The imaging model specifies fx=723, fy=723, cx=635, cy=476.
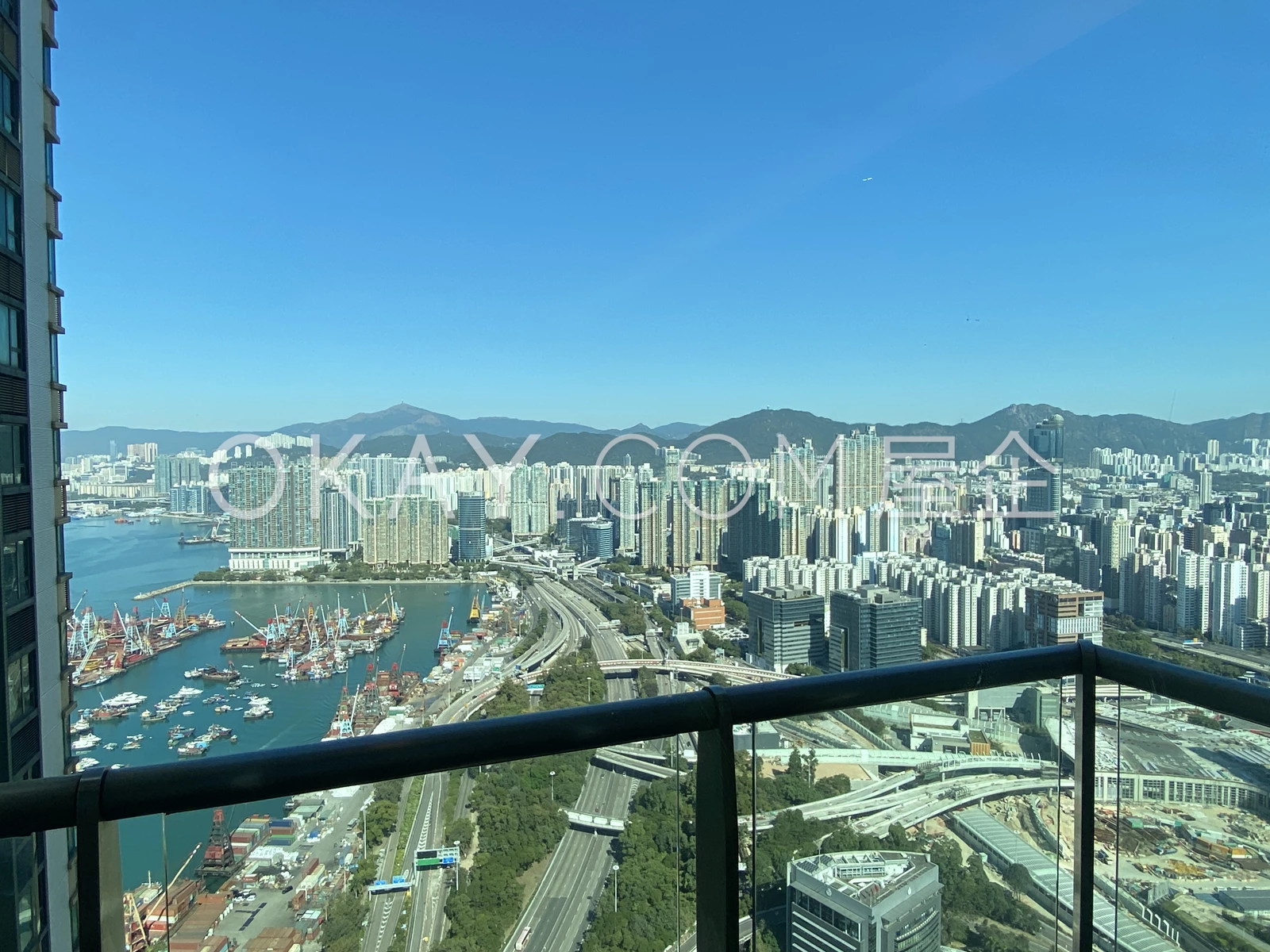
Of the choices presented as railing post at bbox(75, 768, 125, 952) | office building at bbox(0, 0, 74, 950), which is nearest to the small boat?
office building at bbox(0, 0, 74, 950)

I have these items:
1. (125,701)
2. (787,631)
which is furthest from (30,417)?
(787,631)

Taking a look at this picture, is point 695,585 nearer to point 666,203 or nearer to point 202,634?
point 202,634

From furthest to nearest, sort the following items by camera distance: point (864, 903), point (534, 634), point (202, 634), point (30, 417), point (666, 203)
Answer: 1. point (666, 203)
2. point (534, 634)
3. point (202, 634)
4. point (30, 417)
5. point (864, 903)

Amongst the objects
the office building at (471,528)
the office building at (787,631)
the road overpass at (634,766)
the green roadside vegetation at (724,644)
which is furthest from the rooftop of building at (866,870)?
the office building at (471,528)

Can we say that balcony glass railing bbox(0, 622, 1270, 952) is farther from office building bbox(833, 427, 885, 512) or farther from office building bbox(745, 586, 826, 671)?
office building bbox(833, 427, 885, 512)

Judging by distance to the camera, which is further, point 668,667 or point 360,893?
point 668,667

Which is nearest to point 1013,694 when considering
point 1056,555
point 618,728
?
point 618,728
